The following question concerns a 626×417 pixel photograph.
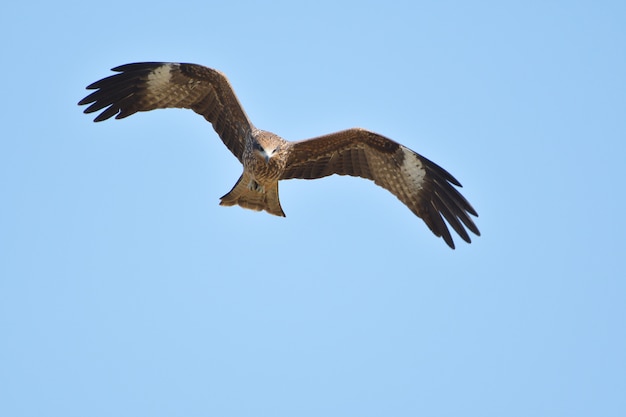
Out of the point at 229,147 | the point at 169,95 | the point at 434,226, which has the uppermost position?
the point at 169,95

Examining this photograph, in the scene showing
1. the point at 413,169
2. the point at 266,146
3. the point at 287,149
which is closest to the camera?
the point at 266,146

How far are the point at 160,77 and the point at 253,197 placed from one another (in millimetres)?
1786

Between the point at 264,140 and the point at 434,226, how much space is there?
213cm

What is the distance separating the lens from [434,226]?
908 centimetres

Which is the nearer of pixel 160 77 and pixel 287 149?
pixel 287 149

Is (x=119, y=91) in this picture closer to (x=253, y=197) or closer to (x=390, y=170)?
(x=253, y=197)

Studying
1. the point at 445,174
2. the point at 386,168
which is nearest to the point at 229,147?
the point at 386,168

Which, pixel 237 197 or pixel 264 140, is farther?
pixel 237 197

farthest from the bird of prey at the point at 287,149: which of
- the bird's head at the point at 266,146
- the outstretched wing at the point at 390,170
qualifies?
the bird's head at the point at 266,146

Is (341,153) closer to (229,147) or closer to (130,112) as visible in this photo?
(229,147)

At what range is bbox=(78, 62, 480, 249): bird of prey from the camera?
9.03 m

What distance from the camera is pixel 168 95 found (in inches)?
372

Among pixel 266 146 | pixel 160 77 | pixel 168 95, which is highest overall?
pixel 160 77

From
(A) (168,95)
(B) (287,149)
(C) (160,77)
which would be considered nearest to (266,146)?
(B) (287,149)
